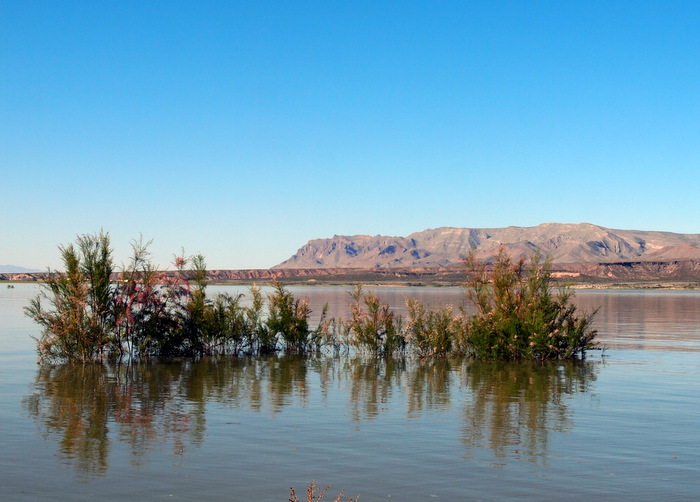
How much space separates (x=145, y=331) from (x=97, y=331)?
216 centimetres

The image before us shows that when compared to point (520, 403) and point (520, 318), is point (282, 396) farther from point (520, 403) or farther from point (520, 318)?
point (520, 318)

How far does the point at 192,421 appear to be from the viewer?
14.9m

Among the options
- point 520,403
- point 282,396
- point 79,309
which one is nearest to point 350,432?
point 282,396

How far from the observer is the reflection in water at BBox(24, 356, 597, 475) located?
13352 mm

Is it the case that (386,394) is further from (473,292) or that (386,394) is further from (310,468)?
(473,292)

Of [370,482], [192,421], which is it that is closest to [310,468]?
[370,482]

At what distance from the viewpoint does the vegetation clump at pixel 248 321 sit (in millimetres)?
24219

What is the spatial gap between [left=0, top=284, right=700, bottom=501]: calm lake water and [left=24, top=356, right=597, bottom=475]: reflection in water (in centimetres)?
6

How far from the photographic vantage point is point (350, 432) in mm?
14062

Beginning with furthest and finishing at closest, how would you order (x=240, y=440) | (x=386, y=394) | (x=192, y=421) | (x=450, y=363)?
(x=450, y=363)
(x=386, y=394)
(x=192, y=421)
(x=240, y=440)

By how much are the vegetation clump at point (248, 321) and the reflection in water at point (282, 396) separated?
1.23 metres

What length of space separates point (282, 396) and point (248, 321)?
427 inches

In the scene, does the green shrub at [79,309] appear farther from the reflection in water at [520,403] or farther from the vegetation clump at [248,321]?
the reflection in water at [520,403]

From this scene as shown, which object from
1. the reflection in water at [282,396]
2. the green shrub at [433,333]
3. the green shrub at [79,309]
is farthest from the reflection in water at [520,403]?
the green shrub at [79,309]
